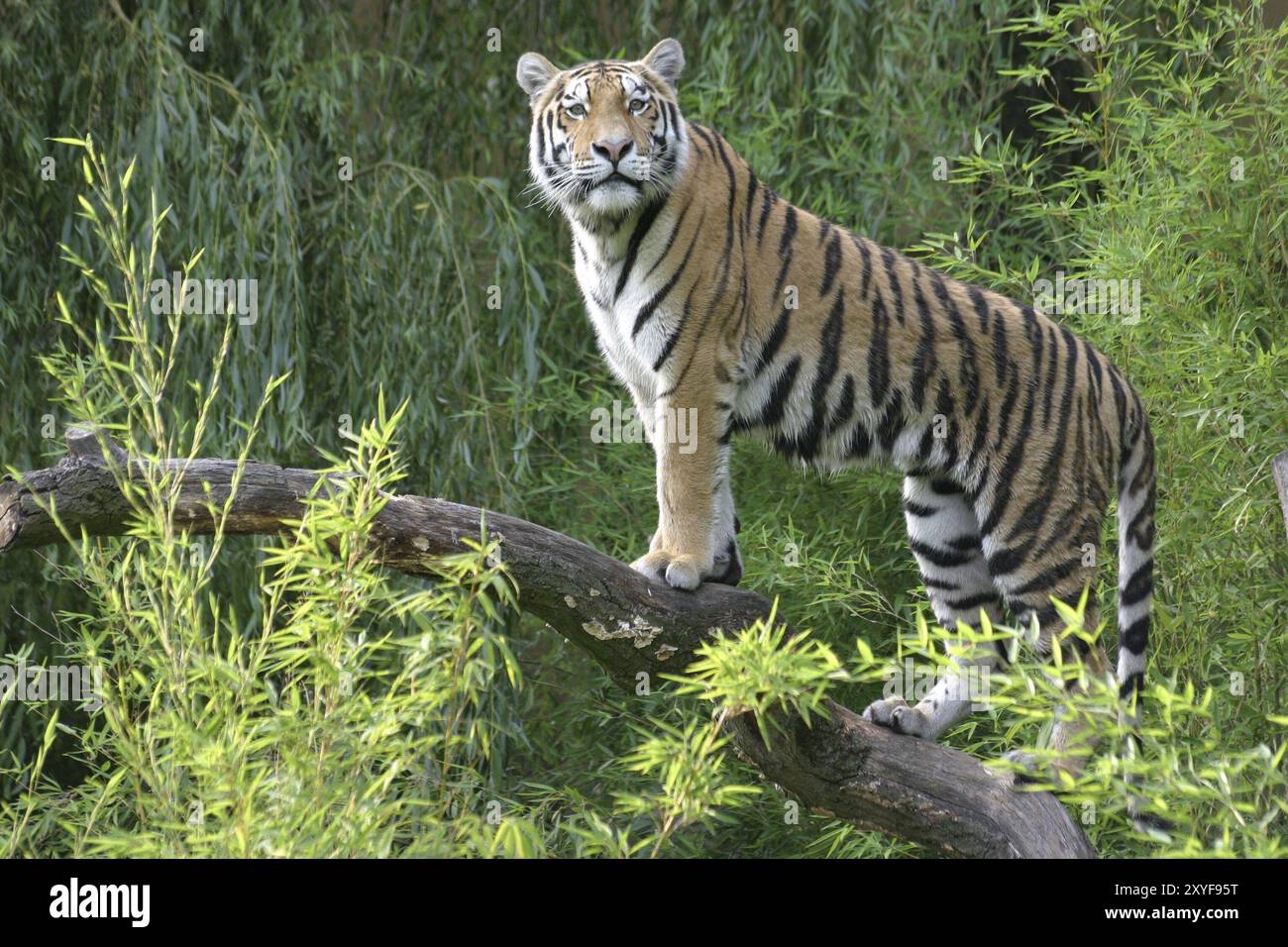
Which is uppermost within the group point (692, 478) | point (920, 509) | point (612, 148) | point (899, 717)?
point (612, 148)

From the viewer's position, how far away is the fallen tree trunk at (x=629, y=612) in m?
2.32

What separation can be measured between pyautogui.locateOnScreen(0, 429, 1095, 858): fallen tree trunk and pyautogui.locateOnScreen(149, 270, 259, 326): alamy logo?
167cm

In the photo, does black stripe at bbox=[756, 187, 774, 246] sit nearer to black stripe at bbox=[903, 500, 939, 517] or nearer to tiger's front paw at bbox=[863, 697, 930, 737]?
black stripe at bbox=[903, 500, 939, 517]

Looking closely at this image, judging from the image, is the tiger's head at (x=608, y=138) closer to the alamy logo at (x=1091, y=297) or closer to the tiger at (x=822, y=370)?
the tiger at (x=822, y=370)

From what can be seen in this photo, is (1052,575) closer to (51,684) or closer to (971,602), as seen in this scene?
(971,602)

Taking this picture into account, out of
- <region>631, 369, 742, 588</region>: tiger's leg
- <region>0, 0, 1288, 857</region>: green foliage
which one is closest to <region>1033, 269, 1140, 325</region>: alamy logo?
<region>0, 0, 1288, 857</region>: green foliage

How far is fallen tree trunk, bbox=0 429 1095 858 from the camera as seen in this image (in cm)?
232

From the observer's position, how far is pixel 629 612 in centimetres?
271

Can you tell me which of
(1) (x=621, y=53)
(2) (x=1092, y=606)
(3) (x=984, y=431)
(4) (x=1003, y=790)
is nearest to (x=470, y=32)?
(1) (x=621, y=53)

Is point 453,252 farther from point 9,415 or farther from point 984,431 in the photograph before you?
point 984,431

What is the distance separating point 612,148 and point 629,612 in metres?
1.01

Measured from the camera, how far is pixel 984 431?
3.25 metres

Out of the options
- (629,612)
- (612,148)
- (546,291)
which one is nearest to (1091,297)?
(612,148)
